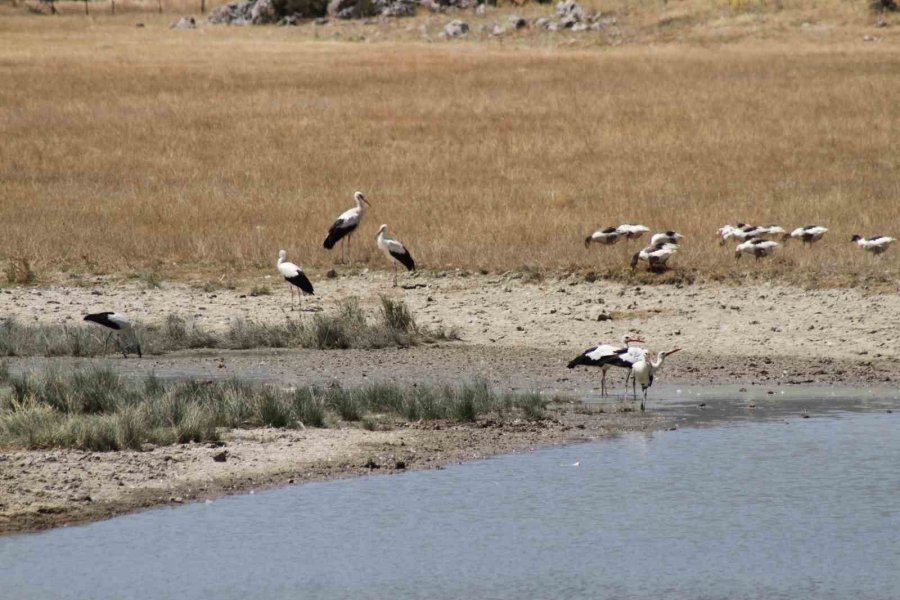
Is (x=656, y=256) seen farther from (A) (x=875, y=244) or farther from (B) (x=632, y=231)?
(A) (x=875, y=244)

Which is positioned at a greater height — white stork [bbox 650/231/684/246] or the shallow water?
the shallow water

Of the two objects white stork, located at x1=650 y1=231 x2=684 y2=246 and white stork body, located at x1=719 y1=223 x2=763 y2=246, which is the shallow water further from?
white stork body, located at x1=719 y1=223 x2=763 y2=246

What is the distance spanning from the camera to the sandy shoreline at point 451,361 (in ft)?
35.0

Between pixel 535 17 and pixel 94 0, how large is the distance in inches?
2083

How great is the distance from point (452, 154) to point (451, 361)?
1532 centimetres

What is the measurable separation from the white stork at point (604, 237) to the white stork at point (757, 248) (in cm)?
190

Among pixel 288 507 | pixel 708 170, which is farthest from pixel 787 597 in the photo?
pixel 708 170

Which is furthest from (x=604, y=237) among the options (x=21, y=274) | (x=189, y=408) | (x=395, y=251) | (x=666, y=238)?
(x=189, y=408)

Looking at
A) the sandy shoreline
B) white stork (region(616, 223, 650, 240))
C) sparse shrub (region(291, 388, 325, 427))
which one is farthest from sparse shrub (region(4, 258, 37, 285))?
sparse shrub (region(291, 388, 325, 427))

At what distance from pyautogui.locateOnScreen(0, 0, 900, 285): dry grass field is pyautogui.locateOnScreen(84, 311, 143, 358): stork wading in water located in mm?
3975

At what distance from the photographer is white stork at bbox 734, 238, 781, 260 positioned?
1922 centimetres

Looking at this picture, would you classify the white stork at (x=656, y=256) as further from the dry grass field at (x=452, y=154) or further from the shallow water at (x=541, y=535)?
the shallow water at (x=541, y=535)

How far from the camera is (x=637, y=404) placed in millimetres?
13812

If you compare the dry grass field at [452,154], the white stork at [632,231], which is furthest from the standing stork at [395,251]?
the white stork at [632,231]
